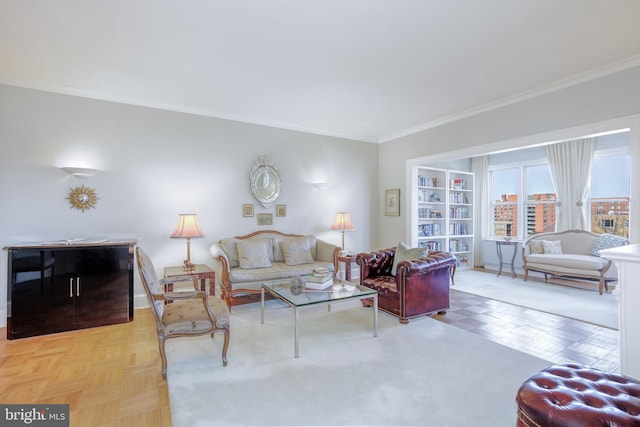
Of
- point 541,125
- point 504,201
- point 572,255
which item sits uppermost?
point 541,125

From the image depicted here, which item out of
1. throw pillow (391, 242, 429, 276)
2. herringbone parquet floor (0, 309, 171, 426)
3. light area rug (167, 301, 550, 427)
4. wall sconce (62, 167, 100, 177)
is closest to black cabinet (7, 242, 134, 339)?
herringbone parquet floor (0, 309, 171, 426)

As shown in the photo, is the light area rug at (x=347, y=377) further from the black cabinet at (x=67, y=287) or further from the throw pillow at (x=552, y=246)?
the throw pillow at (x=552, y=246)

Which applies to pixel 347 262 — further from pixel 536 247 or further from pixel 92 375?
pixel 536 247

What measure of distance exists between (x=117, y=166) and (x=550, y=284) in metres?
7.29

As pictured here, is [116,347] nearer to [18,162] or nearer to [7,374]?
[7,374]

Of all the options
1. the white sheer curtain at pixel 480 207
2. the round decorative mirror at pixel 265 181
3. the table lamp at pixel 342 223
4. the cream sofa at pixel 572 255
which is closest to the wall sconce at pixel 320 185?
the table lamp at pixel 342 223

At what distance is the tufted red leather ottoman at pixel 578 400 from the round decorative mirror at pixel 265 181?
13.8 feet

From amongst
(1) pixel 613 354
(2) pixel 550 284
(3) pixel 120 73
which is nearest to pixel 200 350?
(3) pixel 120 73

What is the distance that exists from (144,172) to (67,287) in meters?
1.67

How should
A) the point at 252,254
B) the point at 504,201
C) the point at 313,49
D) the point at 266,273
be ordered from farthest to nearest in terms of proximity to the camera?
1. the point at 504,201
2. the point at 252,254
3. the point at 266,273
4. the point at 313,49

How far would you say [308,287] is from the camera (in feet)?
10.9

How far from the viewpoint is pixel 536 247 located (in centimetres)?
578

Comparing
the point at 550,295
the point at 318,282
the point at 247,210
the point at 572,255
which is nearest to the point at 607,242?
the point at 572,255

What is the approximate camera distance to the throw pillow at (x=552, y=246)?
559 centimetres
